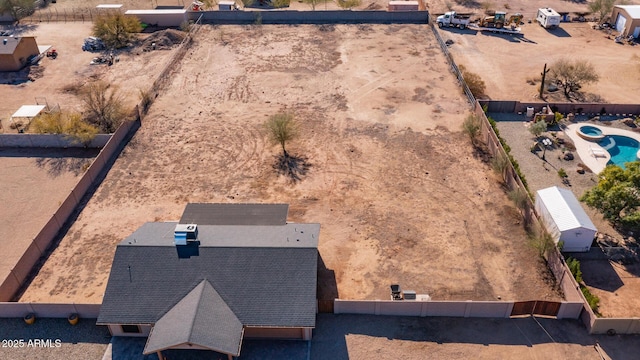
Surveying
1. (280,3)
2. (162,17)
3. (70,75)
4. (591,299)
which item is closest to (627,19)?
(280,3)

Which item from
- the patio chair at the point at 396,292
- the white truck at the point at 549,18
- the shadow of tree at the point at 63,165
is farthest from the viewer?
the white truck at the point at 549,18

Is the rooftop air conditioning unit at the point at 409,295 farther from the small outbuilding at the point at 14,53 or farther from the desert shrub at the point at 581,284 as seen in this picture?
the small outbuilding at the point at 14,53

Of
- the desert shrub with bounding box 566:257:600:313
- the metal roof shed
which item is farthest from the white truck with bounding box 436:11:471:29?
the metal roof shed

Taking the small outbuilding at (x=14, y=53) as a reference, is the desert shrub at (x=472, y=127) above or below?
below

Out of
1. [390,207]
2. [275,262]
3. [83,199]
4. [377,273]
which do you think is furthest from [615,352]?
[83,199]

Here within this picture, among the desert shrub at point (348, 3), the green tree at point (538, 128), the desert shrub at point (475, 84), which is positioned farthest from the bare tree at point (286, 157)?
the desert shrub at point (348, 3)

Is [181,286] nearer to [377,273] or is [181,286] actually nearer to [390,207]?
[377,273]

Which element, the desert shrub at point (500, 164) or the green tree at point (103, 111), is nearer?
the desert shrub at point (500, 164)

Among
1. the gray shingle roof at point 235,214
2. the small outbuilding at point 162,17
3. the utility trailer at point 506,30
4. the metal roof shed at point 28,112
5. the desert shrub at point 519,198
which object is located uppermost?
the small outbuilding at point 162,17

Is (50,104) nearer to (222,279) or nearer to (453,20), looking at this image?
(222,279)
